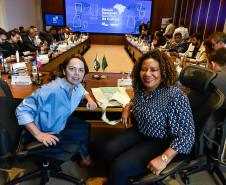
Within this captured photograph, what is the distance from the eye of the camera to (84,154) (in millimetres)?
1486

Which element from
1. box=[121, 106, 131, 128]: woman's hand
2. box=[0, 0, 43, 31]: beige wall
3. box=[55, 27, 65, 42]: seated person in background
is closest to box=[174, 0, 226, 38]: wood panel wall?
box=[55, 27, 65, 42]: seated person in background

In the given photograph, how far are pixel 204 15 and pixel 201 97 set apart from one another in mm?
6340

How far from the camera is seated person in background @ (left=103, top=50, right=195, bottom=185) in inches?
44.4

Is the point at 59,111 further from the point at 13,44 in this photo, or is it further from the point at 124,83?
the point at 13,44

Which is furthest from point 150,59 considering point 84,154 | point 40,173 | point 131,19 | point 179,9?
point 131,19

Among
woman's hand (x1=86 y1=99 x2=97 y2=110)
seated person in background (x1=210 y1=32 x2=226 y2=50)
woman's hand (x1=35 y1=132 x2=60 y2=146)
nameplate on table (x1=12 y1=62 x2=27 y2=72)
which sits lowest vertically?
woman's hand (x1=35 y1=132 x2=60 y2=146)

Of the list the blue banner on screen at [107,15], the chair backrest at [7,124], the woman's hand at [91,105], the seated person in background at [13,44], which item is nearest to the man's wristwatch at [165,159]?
the woman's hand at [91,105]

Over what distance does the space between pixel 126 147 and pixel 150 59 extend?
657 mm

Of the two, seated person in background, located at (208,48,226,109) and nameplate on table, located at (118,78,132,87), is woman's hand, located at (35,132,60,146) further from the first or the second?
seated person in background, located at (208,48,226,109)

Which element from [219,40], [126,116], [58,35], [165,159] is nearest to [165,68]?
[126,116]

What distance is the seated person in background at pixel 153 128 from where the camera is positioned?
1129mm

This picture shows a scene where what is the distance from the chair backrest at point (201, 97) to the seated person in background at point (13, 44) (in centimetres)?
309

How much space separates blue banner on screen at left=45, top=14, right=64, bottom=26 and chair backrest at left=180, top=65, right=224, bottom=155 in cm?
976

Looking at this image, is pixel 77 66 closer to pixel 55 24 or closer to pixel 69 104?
pixel 69 104
